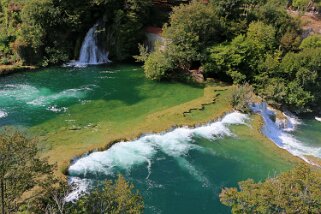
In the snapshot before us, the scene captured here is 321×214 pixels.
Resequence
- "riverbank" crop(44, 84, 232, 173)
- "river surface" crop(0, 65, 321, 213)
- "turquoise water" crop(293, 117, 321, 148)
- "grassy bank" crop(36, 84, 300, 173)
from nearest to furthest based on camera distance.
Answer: "river surface" crop(0, 65, 321, 213) → "riverbank" crop(44, 84, 232, 173) → "grassy bank" crop(36, 84, 300, 173) → "turquoise water" crop(293, 117, 321, 148)

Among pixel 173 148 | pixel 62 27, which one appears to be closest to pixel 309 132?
pixel 173 148

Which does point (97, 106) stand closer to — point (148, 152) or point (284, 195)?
point (148, 152)

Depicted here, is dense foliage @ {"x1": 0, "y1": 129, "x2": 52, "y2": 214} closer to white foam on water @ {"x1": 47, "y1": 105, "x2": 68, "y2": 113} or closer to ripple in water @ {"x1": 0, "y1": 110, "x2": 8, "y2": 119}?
ripple in water @ {"x1": 0, "y1": 110, "x2": 8, "y2": 119}

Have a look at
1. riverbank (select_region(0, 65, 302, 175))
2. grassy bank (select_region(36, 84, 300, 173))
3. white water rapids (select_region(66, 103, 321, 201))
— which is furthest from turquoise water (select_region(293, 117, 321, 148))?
riverbank (select_region(0, 65, 302, 175))

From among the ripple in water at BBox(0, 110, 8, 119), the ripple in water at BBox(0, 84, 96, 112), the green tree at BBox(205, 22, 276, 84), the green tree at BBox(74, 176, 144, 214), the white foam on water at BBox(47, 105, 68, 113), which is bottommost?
the ripple in water at BBox(0, 110, 8, 119)

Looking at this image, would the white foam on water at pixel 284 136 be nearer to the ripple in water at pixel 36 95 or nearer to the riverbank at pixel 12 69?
the ripple in water at pixel 36 95

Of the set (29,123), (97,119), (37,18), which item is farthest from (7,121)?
(37,18)

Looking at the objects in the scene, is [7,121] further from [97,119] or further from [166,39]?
[166,39]
